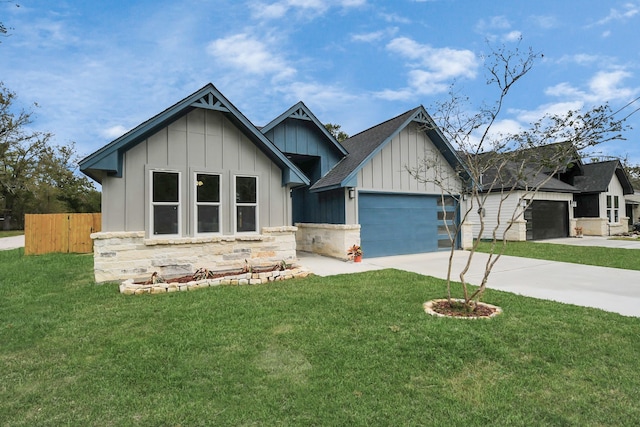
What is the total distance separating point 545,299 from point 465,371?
144 inches

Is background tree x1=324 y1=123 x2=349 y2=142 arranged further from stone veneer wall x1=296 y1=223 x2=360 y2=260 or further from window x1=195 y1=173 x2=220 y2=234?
window x1=195 y1=173 x2=220 y2=234

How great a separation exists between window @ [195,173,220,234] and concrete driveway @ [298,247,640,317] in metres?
3.06

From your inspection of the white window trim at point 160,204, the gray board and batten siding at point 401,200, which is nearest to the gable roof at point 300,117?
the gray board and batten siding at point 401,200

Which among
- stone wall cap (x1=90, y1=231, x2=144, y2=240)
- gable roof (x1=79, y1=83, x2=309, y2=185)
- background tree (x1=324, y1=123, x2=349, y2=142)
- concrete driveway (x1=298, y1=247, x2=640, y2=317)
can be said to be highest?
background tree (x1=324, y1=123, x2=349, y2=142)

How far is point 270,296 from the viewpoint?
20.9 ft

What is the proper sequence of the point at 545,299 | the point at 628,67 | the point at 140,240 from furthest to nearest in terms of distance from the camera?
the point at 628,67 < the point at 140,240 < the point at 545,299

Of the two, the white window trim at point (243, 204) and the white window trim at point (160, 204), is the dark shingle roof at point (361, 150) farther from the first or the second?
the white window trim at point (160, 204)

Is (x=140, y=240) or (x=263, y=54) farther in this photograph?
(x=263, y=54)

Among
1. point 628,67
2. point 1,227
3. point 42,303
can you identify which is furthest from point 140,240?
point 1,227

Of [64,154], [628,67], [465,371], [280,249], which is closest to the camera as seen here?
[465,371]

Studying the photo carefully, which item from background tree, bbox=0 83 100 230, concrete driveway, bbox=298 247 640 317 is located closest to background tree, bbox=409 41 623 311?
concrete driveway, bbox=298 247 640 317

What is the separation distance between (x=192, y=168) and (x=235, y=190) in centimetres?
122

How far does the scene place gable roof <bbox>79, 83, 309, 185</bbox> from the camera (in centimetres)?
731

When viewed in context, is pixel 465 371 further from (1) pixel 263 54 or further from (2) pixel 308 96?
(2) pixel 308 96
